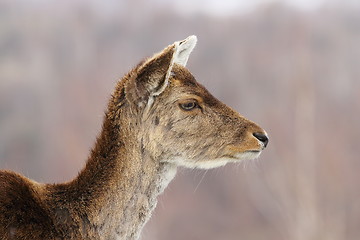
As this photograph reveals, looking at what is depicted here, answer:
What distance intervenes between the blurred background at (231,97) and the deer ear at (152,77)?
29.6 metres

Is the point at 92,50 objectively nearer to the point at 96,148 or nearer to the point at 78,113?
the point at 78,113

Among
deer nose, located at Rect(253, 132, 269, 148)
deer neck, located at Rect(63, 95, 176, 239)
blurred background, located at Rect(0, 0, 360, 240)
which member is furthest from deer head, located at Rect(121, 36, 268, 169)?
blurred background, located at Rect(0, 0, 360, 240)

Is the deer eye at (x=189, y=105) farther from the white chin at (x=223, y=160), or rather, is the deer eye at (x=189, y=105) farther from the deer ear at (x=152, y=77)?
the white chin at (x=223, y=160)

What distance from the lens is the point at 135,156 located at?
6.61 meters

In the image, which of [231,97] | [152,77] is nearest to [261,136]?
[152,77]

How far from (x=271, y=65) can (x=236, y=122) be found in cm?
5112

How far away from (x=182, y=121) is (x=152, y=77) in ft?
1.68

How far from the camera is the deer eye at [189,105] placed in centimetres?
692

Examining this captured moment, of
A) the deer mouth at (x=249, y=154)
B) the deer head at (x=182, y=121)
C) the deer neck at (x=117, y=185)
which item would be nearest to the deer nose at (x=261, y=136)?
the deer head at (x=182, y=121)

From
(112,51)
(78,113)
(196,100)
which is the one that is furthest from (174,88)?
(112,51)

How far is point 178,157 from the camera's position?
22.4ft

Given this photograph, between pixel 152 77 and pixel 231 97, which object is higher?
pixel 231 97

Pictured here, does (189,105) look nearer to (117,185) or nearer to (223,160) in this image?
(223,160)

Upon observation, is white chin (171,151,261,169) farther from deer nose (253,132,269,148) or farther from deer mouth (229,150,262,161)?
deer nose (253,132,269,148)
